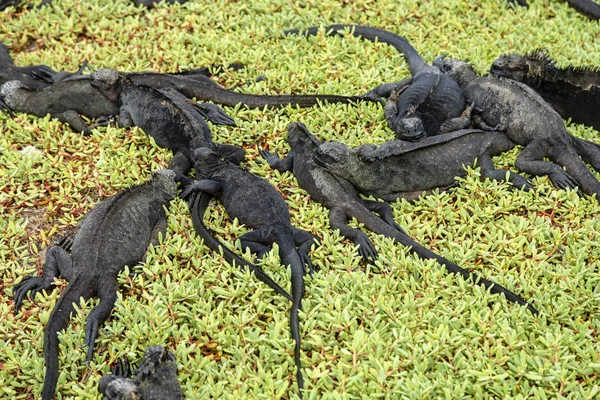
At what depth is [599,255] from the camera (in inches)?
204

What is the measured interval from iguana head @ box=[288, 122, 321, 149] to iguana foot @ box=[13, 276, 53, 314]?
2.41 meters

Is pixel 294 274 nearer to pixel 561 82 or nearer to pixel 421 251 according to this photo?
pixel 421 251

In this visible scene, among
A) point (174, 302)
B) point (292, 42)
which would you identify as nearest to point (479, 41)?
point (292, 42)

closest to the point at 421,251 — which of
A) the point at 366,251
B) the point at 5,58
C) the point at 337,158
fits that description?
the point at 366,251

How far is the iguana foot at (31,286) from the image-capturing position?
499 centimetres

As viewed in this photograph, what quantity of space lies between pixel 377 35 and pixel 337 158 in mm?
2886

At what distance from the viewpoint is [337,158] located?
5.68 metres

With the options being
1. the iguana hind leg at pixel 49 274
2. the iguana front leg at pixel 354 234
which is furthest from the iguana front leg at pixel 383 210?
the iguana hind leg at pixel 49 274

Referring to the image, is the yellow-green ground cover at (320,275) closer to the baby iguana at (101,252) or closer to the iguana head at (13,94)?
the baby iguana at (101,252)

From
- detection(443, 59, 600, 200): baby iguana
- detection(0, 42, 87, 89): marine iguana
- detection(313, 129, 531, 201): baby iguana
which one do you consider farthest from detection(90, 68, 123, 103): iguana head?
detection(443, 59, 600, 200): baby iguana

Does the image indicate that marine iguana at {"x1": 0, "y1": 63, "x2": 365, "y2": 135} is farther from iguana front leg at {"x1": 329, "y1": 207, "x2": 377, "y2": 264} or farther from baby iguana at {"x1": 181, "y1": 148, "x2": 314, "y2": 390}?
iguana front leg at {"x1": 329, "y1": 207, "x2": 377, "y2": 264}

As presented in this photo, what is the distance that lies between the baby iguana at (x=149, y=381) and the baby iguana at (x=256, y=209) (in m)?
0.91

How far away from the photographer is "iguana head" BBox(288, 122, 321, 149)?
6.07 metres

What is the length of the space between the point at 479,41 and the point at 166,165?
4.17m
